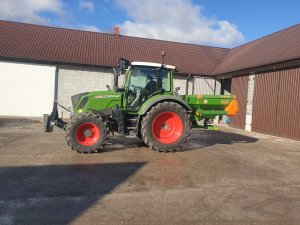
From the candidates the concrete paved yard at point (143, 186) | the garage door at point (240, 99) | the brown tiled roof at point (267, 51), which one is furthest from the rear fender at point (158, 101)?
the garage door at point (240, 99)

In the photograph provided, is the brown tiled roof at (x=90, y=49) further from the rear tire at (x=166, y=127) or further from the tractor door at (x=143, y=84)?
the rear tire at (x=166, y=127)

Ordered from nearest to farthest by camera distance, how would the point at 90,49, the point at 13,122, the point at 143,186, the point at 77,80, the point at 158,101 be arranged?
1. the point at 143,186
2. the point at 158,101
3. the point at 13,122
4. the point at 77,80
5. the point at 90,49

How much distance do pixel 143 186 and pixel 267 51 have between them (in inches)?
558

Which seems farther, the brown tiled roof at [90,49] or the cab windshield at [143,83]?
the brown tiled roof at [90,49]

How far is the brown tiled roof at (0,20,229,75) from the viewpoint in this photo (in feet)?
67.9

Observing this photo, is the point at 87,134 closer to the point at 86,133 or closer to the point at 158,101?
the point at 86,133

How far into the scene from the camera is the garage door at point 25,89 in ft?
65.5

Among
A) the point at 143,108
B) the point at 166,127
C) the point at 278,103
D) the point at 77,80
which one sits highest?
the point at 77,80

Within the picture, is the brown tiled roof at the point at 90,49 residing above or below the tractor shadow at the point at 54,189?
above

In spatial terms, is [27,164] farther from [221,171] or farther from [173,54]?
[173,54]

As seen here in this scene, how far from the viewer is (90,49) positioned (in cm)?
2211

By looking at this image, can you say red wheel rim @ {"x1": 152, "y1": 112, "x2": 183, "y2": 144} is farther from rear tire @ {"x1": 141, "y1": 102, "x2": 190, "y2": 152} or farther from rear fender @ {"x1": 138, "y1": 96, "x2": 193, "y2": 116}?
rear fender @ {"x1": 138, "y1": 96, "x2": 193, "y2": 116}

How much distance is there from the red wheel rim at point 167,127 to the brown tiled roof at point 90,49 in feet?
40.1

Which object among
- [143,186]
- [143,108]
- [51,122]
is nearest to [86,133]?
[51,122]
